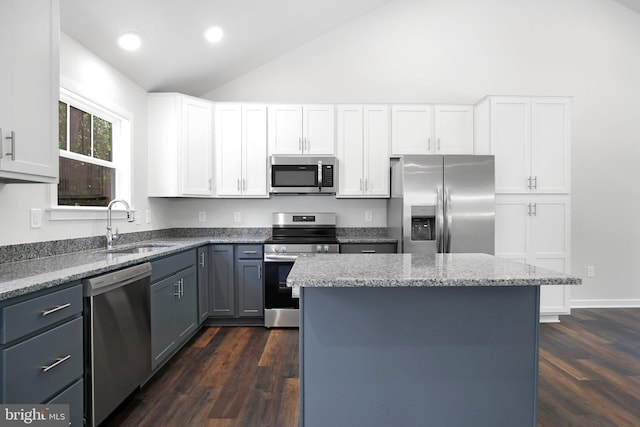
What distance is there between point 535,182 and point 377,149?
1693mm

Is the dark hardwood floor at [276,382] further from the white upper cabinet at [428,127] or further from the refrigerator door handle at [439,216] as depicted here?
the white upper cabinet at [428,127]

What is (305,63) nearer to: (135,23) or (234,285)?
(135,23)

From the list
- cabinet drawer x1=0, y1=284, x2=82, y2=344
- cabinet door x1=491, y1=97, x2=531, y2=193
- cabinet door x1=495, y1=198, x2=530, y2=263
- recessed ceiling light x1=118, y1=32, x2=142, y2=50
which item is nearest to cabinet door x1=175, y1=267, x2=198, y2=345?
cabinet drawer x1=0, y1=284, x2=82, y2=344

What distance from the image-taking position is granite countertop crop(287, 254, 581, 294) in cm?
137

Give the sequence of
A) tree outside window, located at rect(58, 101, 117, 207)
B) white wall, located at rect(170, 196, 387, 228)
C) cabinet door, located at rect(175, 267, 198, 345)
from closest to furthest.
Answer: tree outside window, located at rect(58, 101, 117, 207)
cabinet door, located at rect(175, 267, 198, 345)
white wall, located at rect(170, 196, 387, 228)

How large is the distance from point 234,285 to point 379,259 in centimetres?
217

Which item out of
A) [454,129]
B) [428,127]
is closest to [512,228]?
[454,129]

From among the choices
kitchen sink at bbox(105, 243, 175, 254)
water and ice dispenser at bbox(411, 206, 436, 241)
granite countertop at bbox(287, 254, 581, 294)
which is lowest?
kitchen sink at bbox(105, 243, 175, 254)

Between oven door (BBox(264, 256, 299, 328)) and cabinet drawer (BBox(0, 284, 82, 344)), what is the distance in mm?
2049

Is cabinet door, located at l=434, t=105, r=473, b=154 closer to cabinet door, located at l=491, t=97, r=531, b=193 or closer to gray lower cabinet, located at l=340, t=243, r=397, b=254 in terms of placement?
cabinet door, located at l=491, t=97, r=531, b=193

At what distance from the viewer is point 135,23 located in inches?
107

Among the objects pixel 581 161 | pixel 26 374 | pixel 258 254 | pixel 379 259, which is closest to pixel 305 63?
pixel 258 254

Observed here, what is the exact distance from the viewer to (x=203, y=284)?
139 inches

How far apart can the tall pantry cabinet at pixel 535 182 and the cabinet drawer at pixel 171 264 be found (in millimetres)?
3080
